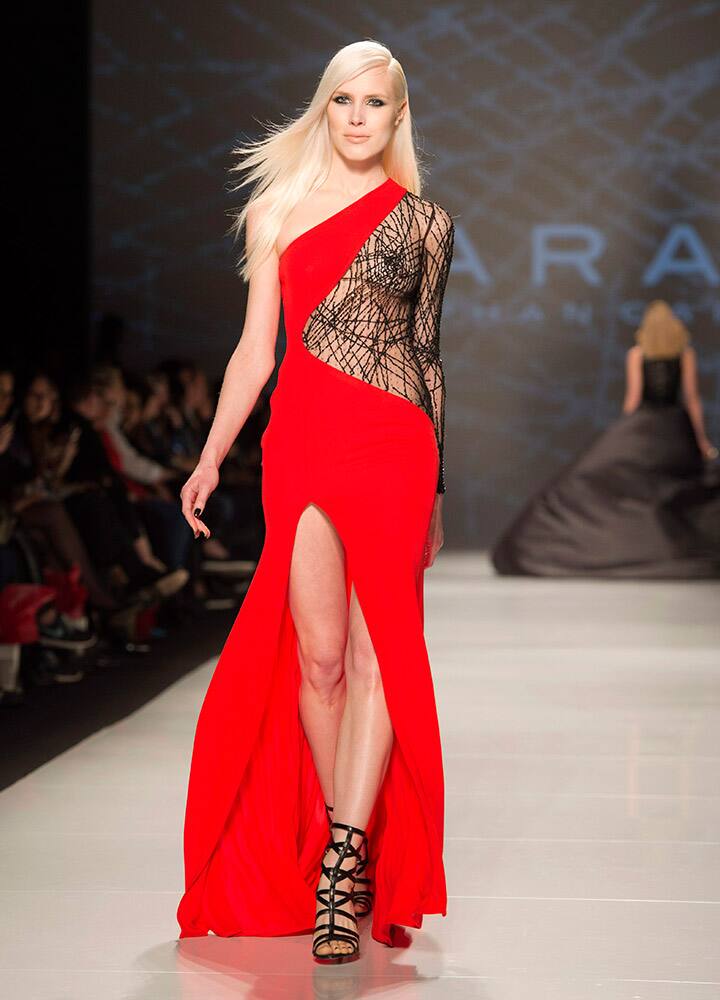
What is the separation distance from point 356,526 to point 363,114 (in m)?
0.52

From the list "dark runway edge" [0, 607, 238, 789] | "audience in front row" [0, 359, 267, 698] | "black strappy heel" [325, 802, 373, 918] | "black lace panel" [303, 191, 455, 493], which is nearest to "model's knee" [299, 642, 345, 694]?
"black strappy heel" [325, 802, 373, 918]

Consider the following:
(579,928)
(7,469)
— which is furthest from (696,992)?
(7,469)

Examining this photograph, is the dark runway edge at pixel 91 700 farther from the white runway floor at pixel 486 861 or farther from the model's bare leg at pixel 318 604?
the model's bare leg at pixel 318 604

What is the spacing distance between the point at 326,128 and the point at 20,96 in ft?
18.7

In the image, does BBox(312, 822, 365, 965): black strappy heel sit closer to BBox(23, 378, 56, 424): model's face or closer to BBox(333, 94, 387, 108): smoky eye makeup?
BBox(333, 94, 387, 108): smoky eye makeup

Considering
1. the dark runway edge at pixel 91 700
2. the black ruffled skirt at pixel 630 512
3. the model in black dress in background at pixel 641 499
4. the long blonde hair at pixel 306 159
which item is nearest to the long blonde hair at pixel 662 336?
the model in black dress in background at pixel 641 499

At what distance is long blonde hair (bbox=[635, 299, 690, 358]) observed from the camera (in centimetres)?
821

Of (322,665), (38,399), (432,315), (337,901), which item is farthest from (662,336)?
(337,901)

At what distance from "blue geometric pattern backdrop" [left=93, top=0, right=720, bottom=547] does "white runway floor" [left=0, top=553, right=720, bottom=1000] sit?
5699 mm

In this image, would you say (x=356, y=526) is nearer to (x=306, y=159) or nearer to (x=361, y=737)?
(x=361, y=737)

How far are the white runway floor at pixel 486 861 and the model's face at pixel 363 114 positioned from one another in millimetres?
1011

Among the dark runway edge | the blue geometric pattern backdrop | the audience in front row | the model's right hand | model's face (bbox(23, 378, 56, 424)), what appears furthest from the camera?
the blue geometric pattern backdrop

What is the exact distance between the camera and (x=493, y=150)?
9891 mm

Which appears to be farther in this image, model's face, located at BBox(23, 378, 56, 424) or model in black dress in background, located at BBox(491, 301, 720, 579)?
model in black dress in background, located at BBox(491, 301, 720, 579)
